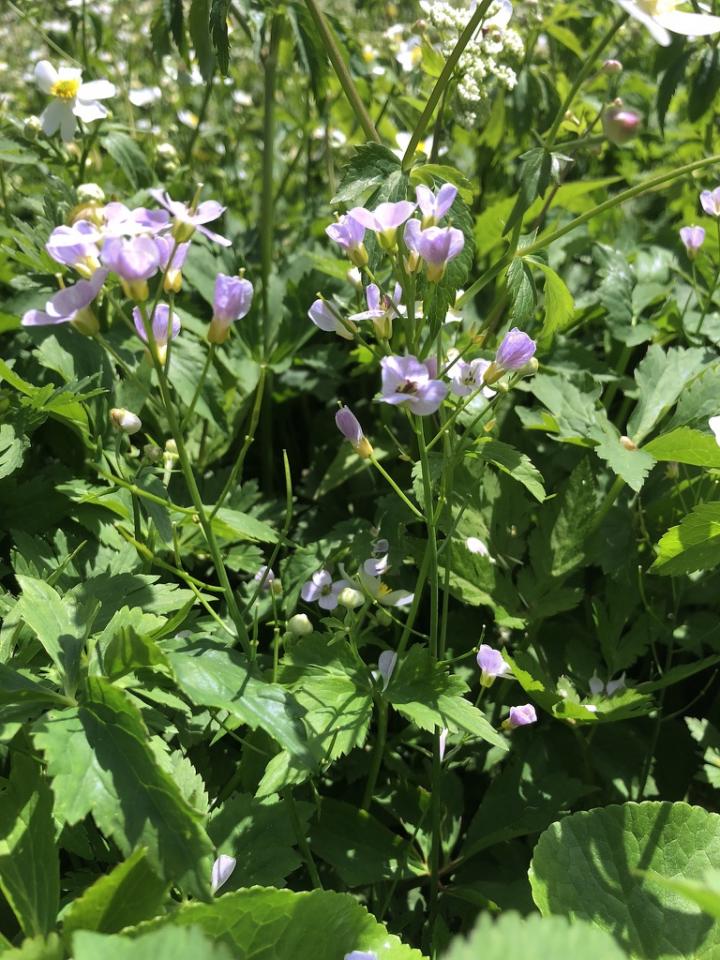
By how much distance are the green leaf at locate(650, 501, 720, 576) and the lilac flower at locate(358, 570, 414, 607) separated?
46 cm

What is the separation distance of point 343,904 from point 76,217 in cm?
103

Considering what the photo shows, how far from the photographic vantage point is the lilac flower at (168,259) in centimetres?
114

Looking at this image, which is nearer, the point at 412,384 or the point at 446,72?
the point at 412,384

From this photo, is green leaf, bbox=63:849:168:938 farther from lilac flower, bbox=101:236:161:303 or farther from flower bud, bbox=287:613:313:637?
lilac flower, bbox=101:236:161:303

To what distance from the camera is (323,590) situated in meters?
1.58

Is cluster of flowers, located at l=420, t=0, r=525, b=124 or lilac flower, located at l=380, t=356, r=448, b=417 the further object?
cluster of flowers, located at l=420, t=0, r=525, b=124

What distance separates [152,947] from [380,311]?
883 mm

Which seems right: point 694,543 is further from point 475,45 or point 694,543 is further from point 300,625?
point 475,45

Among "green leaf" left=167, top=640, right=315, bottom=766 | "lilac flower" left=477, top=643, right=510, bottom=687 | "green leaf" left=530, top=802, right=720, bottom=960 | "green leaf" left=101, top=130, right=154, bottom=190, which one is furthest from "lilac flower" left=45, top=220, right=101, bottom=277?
"green leaf" left=101, top=130, right=154, bottom=190

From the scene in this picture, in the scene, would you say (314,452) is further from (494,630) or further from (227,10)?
(227,10)

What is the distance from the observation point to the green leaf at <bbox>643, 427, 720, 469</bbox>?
1544 millimetres

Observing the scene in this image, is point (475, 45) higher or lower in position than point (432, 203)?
higher

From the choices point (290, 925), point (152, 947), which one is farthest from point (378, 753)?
point (152, 947)

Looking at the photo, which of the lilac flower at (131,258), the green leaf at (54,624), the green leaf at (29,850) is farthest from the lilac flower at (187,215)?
the green leaf at (29,850)
